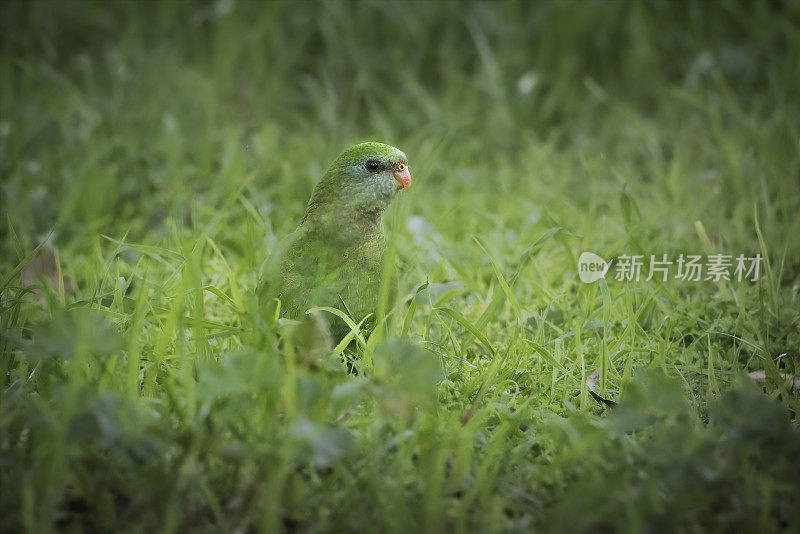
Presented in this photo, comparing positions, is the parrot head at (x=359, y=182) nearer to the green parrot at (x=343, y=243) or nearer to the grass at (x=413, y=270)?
the green parrot at (x=343, y=243)

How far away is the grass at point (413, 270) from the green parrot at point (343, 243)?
0.12 metres

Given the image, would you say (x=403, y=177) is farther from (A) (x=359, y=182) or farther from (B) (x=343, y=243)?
(B) (x=343, y=243)

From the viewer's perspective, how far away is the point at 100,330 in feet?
4.80

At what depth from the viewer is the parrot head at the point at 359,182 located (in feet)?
7.03

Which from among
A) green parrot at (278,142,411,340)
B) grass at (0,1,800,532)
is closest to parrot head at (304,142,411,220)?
green parrot at (278,142,411,340)

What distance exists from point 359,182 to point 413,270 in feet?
1.90

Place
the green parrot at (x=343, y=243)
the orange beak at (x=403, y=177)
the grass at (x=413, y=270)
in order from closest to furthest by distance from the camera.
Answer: the grass at (x=413, y=270), the green parrot at (x=343, y=243), the orange beak at (x=403, y=177)

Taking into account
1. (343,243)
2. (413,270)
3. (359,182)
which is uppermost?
(359,182)

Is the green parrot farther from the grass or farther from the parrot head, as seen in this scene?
the grass

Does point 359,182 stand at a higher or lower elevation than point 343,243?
higher

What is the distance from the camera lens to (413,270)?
264 cm

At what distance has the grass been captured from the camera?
1.44m

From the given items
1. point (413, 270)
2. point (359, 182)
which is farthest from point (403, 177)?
point (413, 270)

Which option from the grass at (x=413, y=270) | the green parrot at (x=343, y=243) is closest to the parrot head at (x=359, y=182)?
the green parrot at (x=343, y=243)
